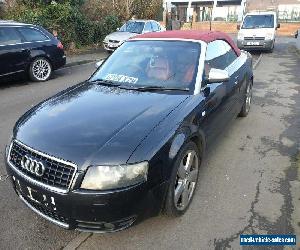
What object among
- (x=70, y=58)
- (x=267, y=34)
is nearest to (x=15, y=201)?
(x=70, y=58)

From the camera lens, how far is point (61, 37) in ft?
55.2

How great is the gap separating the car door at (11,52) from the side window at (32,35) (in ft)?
0.65

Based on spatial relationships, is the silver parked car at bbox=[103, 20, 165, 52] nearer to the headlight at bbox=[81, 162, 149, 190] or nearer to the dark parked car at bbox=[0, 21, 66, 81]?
the dark parked car at bbox=[0, 21, 66, 81]

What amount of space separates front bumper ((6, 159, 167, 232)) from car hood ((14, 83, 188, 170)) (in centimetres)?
25

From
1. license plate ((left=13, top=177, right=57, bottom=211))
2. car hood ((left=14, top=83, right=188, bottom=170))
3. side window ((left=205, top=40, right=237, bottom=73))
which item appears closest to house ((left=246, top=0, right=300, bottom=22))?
side window ((left=205, top=40, right=237, bottom=73))

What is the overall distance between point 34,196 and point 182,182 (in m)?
1.39

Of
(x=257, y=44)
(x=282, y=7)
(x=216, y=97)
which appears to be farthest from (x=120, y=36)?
(x=282, y=7)

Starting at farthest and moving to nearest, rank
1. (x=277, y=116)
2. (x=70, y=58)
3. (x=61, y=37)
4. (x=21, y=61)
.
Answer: (x=61, y=37)
(x=70, y=58)
(x=21, y=61)
(x=277, y=116)

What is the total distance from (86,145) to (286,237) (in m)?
2.03

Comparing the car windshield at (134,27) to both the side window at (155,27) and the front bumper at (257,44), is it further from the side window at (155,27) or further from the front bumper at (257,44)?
the front bumper at (257,44)

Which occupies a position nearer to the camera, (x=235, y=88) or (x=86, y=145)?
(x=86, y=145)

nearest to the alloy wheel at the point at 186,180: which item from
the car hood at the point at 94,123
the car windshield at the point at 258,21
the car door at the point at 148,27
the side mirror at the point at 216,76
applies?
the car hood at the point at 94,123

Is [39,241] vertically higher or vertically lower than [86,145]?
lower

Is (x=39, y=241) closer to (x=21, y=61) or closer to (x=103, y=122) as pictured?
(x=103, y=122)
